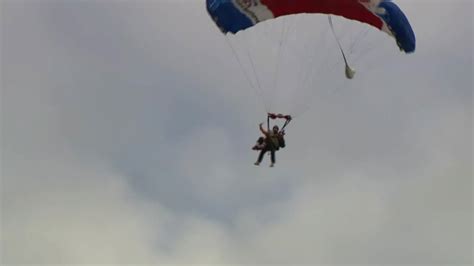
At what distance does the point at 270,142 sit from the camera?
5709 cm

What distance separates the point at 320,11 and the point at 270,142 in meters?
4.16

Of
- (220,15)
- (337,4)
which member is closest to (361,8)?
(337,4)

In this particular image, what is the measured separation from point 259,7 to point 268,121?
3375 mm

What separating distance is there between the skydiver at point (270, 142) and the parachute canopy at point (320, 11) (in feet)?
10.4

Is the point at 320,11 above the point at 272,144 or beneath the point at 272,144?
above

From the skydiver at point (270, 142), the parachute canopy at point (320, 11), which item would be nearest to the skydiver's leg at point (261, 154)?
the skydiver at point (270, 142)

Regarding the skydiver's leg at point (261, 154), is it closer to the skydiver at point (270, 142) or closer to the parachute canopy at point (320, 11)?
the skydiver at point (270, 142)

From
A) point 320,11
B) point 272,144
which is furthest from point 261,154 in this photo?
point 320,11

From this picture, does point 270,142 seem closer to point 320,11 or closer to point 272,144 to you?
point 272,144

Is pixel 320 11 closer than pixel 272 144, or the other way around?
pixel 272 144

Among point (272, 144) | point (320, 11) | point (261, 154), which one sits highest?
point (320, 11)

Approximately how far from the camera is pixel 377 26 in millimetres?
57562

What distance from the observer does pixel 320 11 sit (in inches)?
2261

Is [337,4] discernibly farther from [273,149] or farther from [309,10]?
[273,149]
